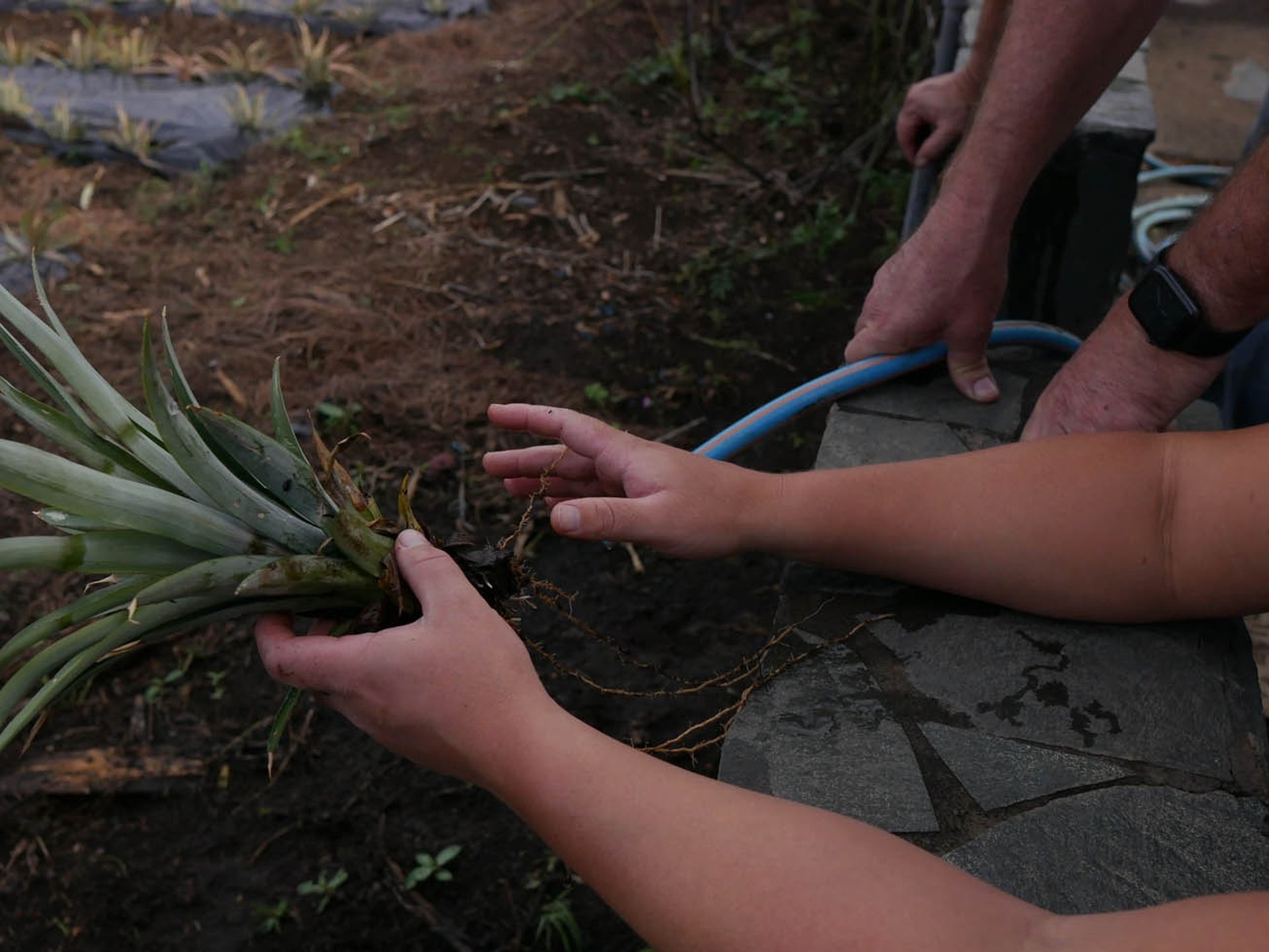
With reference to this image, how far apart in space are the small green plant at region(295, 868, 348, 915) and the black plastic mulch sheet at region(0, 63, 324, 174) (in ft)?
10.3

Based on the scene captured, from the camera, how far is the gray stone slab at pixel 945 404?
229cm

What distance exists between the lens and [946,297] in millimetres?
2186

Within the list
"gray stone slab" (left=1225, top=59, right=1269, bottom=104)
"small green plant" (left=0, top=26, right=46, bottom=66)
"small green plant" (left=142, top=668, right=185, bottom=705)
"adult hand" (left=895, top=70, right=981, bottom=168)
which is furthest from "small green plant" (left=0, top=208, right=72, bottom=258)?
"gray stone slab" (left=1225, top=59, right=1269, bottom=104)

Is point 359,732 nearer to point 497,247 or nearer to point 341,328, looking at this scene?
point 341,328

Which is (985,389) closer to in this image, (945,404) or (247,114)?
(945,404)

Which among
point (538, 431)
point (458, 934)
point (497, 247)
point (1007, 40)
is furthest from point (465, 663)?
point (497, 247)

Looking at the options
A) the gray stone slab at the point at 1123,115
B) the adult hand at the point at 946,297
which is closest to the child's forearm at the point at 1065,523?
the adult hand at the point at 946,297

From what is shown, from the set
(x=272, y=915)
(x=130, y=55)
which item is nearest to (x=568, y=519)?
(x=272, y=915)

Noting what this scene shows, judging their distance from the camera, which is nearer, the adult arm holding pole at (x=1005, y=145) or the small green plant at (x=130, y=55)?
the adult arm holding pole at (x=1005, y=145)

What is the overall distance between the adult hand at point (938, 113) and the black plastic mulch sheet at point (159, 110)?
113 inches

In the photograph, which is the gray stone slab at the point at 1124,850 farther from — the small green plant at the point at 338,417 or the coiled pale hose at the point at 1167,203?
the coiled pale hose at the point at 1167,203

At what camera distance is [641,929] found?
1.22m

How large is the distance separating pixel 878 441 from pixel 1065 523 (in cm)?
62

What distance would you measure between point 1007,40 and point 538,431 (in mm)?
1207
